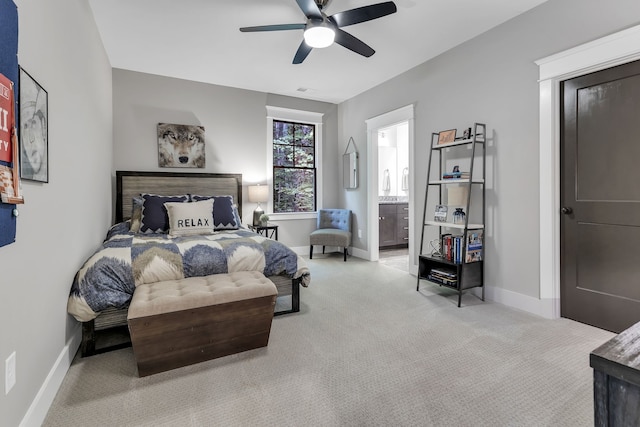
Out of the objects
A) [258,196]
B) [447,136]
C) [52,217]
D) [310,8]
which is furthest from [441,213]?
[52,217]

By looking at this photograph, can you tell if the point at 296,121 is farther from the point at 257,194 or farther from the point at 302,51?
the point at 302,51

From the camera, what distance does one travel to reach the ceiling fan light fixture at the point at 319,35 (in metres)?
2.51

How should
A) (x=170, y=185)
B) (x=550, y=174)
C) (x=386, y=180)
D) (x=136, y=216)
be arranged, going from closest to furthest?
(x=550, y=174)
(x=136, y=216)
(x=170, y=185)
(x=386, y=180)

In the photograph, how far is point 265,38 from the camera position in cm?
334

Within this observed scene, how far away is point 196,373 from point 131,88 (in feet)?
12.6

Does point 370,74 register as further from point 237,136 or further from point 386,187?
point 386,187

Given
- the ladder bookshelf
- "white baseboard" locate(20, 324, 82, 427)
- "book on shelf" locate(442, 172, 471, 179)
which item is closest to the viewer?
"white baseboard" locate(20, 324, 82, 427)

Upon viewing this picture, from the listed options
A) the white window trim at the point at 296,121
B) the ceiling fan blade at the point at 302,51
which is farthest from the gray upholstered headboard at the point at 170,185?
the ceiling fan blade at the point at 302,51

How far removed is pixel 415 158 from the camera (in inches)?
160

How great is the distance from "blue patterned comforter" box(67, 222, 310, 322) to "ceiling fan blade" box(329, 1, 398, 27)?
1900mm

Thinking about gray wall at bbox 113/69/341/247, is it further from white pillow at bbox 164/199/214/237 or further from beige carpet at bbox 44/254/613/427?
beige carpet at bbox 44/254/613/427

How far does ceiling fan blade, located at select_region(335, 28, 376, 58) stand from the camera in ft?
8.77

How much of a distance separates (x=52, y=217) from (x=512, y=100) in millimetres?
3568

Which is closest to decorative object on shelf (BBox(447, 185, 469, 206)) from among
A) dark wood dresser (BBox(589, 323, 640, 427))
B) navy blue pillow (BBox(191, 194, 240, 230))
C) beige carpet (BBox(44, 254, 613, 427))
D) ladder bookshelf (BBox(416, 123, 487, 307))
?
ladder bookshelf (BBox(416, 123, 487, 307))
